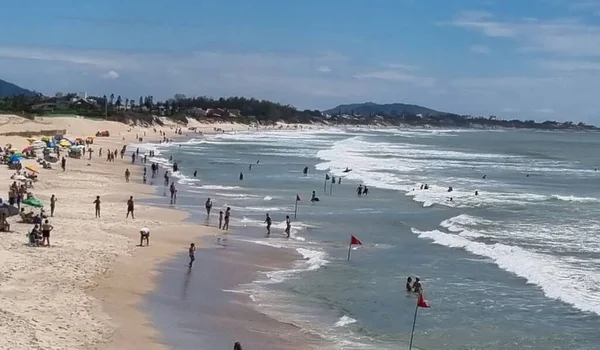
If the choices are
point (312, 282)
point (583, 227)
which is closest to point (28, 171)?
point (312, 282)

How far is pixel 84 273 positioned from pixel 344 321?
6.67 meters

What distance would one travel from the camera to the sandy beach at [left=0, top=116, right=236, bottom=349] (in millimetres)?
14266

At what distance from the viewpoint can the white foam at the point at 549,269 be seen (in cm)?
2085

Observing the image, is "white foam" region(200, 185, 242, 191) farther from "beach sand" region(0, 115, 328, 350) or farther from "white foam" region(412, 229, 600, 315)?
"white foam" region(412, 229, 600, 315)

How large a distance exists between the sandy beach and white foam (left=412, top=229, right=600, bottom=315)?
10076 millimetres

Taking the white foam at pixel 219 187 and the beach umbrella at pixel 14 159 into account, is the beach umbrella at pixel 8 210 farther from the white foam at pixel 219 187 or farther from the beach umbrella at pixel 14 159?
the white foam at pixel 219 187

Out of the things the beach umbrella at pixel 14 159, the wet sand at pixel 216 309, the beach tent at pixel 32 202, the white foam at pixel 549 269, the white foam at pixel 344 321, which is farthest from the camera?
the beach umbrella at pixel 14 159

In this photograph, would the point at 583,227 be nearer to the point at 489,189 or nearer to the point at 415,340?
the point at 489,189

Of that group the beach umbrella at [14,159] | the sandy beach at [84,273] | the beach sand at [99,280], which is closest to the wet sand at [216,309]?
the beach sand at [99,280]

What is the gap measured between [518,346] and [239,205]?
22.5 metres

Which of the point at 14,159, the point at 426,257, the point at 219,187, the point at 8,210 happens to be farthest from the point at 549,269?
the point at 14,159

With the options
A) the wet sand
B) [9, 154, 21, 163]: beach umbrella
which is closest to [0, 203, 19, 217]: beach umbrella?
the wet sand

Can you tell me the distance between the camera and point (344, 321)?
17.7m

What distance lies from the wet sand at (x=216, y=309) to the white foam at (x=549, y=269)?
717 centimetres
